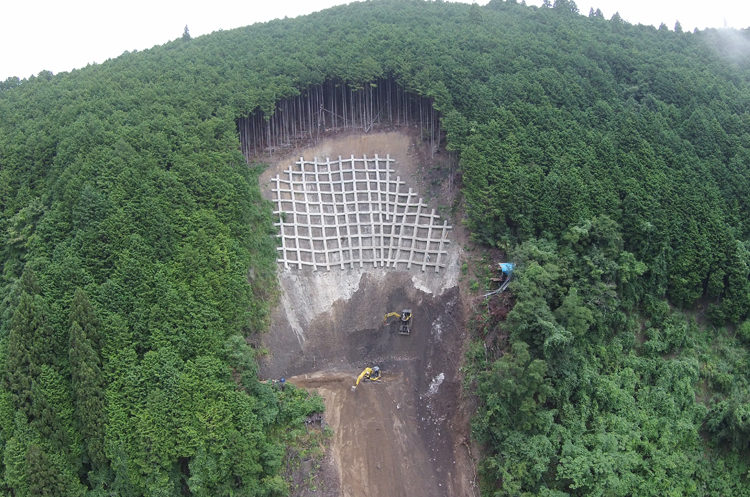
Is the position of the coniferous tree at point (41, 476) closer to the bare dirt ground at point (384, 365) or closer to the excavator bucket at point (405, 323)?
the bare dirt ground at point (384, 365)

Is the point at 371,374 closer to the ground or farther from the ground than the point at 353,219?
closer to the ground

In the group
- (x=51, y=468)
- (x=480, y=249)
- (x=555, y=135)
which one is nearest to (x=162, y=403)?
(x=51, y=468)

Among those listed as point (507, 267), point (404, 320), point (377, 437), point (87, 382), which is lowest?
point (377, 437)

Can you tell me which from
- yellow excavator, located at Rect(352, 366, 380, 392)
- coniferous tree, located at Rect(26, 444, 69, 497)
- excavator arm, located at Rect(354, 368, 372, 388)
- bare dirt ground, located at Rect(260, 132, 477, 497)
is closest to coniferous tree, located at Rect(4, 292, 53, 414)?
coniferous tree, located at Rect(26, 444, 69, 497)

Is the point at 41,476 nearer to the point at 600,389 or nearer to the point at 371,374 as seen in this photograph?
the point at 371,374

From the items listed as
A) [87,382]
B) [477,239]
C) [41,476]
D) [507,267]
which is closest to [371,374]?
[507,267]

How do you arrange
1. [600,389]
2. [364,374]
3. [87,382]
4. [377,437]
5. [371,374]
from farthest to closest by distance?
[371,374] → [364,374] → [377,437] → [600,389] → [87,382]

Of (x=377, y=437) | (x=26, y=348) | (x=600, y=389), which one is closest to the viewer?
(x=26, y=348)
